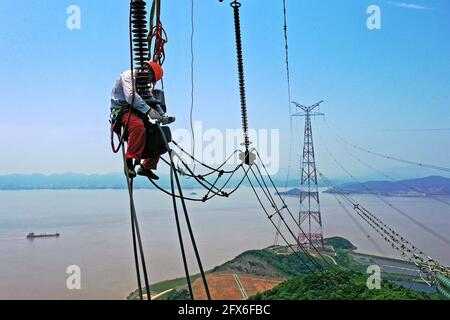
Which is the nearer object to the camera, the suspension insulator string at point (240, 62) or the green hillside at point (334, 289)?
the suspension insulator string at point (240, 62)

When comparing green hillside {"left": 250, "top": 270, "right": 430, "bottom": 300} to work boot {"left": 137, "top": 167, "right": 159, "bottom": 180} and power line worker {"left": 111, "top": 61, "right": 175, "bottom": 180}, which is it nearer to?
work boot {"left": 137, "top": 167, "right": 159, "bottom": 180}

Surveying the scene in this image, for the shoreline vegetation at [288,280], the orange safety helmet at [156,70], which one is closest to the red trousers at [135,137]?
the orange safety helmet at [156,70]

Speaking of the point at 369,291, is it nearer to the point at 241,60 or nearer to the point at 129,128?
the point at 241,60

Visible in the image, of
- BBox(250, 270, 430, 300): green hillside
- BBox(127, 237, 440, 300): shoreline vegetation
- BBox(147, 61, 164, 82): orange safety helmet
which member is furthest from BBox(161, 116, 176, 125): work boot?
BBox(250, 270, 430, 300): green hillside

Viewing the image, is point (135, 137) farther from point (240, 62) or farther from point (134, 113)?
point (240, 62)

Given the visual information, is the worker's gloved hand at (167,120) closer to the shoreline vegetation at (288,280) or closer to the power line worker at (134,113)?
the power line worker at (134,113)

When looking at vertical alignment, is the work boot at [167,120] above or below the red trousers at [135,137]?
above

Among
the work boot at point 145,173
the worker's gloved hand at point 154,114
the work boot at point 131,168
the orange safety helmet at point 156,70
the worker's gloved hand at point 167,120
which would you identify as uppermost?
the orange safety helmet at point 156,70
